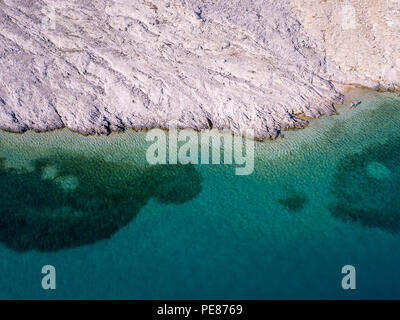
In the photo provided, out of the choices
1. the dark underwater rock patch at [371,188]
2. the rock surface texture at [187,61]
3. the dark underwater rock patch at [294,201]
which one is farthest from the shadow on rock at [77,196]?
the dark underwater rock patch at [371,188]

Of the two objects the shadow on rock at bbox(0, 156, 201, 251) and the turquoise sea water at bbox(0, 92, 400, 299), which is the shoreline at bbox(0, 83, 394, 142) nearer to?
the turquoise sea water at bbox(0, 92, 400, 299)

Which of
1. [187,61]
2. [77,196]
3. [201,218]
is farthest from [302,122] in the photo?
[77,196]

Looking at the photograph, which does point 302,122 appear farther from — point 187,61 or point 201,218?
point 201,218

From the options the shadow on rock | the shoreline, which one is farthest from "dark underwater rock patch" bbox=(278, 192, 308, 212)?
the shadow on rock

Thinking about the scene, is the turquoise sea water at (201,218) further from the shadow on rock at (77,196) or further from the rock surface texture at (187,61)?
the rock surface texture at (187,61)

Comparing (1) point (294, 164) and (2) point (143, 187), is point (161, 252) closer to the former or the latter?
(2) point (143, 187)

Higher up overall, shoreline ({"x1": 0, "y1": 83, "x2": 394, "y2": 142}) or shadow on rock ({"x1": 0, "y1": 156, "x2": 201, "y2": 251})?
shoreline ({"x1": 0, "y1": 83, "x2": 394, "y2": 142})
